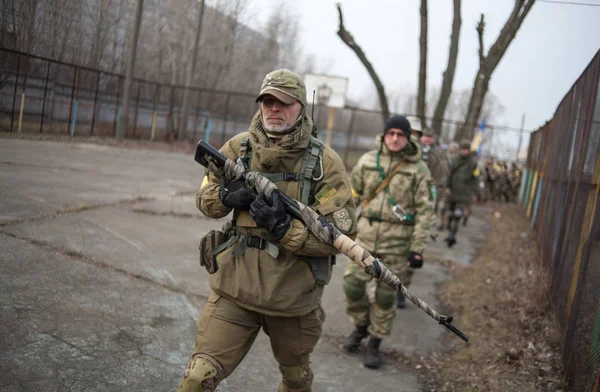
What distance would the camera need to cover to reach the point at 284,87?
8.59 ft

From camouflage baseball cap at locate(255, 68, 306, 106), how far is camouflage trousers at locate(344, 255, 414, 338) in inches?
75.1

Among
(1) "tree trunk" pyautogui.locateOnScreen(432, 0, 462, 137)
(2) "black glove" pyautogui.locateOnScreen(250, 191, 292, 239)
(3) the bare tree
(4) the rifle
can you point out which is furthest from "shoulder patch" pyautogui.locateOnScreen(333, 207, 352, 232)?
(3) the bare tree

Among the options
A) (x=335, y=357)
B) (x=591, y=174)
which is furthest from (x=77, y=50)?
(x=591, y=174)

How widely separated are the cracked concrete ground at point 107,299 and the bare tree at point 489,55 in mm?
9102

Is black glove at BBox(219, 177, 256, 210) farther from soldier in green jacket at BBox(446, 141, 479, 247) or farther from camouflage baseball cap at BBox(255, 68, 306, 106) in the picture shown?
soldier in green jacket at BBox(446, 141, 479, 247)

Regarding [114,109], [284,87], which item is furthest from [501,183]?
[284,87]

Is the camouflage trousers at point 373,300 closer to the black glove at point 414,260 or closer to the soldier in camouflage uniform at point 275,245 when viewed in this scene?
the black glove at point 414,260

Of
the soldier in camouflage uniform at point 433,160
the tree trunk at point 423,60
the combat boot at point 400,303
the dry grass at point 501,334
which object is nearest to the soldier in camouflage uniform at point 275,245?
the dry grass at point 501,334

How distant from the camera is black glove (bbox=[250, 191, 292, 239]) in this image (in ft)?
8.00

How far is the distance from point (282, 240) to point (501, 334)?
3.08 meters

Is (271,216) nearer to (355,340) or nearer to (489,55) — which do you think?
(355,340)

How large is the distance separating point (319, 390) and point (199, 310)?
134 centimetres

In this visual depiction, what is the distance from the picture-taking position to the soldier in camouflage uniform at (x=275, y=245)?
2506mm

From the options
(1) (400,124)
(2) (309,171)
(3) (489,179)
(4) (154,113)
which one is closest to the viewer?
(2) (309,171)
